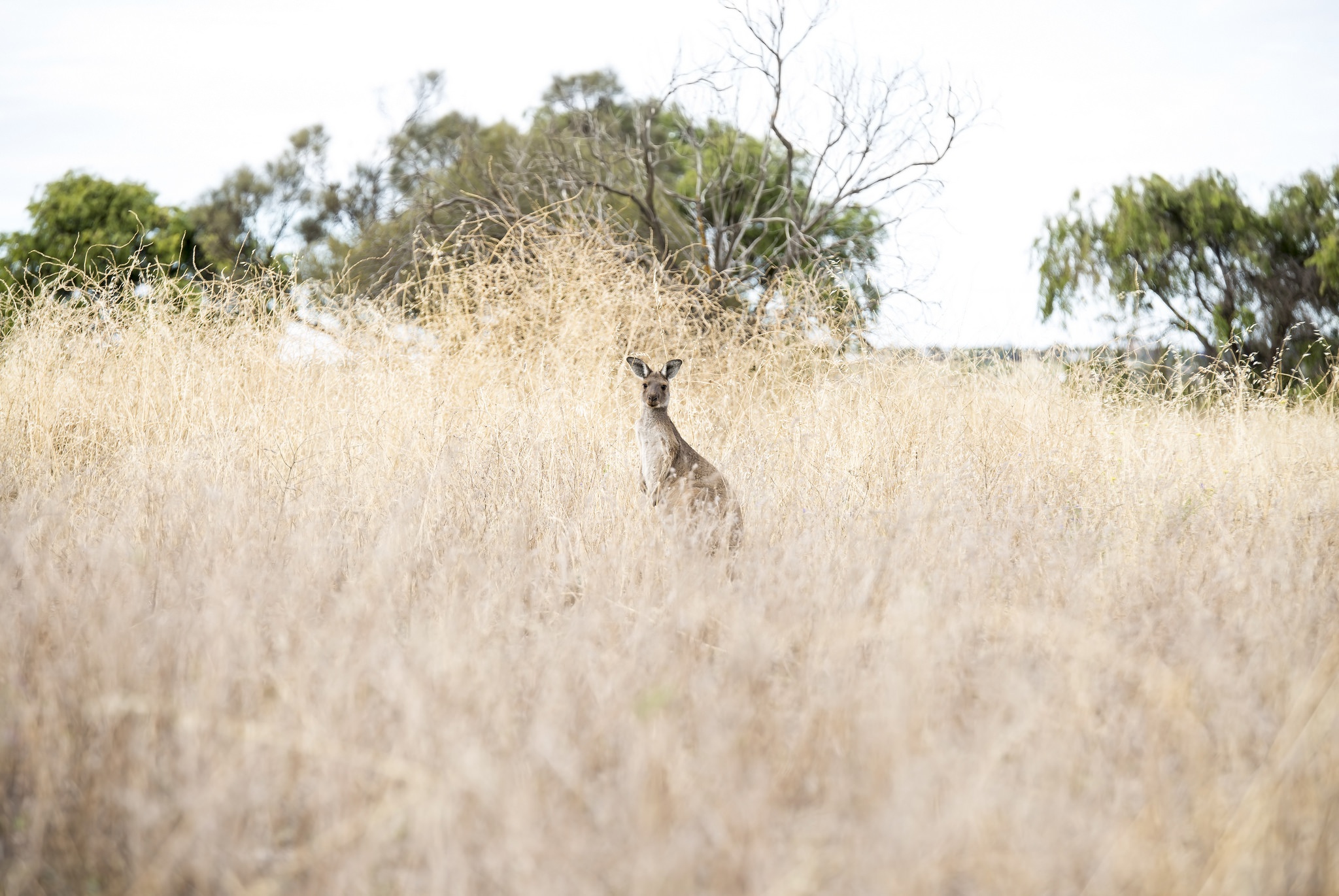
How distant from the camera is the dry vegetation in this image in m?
1.70

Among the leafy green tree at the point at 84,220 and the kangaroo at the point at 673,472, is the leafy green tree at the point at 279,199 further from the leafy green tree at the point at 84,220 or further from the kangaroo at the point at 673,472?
the kangaroo at the point at 673,472

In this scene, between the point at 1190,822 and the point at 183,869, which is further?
the point at 1190,822

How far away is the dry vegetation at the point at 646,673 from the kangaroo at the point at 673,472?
21cm

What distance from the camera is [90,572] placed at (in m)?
3.23

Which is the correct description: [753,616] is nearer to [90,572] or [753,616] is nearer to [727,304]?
[90,572]

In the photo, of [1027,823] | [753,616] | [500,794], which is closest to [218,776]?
[500,794]

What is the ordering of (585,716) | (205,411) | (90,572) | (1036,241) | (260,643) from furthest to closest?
(1036,241) → (205,411) → (90,572) → (260,643) → (585,716)

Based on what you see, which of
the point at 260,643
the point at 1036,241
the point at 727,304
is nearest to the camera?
the point at 260,643

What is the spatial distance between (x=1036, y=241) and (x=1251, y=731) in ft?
47.3

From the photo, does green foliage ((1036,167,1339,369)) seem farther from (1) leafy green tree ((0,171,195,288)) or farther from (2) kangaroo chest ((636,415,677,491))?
(1) leafy green tree ((0,171,195,288))

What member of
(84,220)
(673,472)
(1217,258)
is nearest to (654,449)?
(673,472)

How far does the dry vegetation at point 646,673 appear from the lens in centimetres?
170

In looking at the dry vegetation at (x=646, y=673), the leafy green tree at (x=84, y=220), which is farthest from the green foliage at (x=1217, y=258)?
the leafy green tree at (x=84, y=220)

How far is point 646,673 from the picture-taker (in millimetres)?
2426
